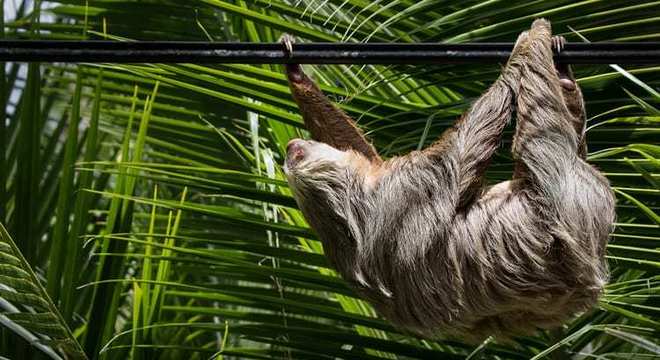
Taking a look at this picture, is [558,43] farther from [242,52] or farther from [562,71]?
[242,52]

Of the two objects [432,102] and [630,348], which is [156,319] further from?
[630,348]

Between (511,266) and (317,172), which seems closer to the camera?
(511,266)

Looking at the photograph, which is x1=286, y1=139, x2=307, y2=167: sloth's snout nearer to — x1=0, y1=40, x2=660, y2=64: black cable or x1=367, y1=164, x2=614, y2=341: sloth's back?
x1=367, y1=164, x2=614, y2=341: sloth's back

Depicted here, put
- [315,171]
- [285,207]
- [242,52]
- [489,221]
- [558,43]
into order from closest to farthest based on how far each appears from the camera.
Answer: [242,52]
[558,43]
[489,221]
[315,171]
[285,207]

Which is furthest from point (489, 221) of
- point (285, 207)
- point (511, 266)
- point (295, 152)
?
point (285, 207)

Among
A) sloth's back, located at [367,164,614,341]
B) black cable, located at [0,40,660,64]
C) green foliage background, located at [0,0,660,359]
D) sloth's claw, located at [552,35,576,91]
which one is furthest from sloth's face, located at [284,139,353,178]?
sloth's claw, located at [552,35,576,91]

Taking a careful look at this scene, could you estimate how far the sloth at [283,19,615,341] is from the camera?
16.1ft

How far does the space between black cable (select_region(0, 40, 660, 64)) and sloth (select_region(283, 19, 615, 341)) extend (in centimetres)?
20

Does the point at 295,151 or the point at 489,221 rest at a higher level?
the point at 295,151

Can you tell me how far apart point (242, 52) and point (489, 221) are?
1351 millimetres

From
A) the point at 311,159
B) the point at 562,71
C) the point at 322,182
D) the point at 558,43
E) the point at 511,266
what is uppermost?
the point at 558,43

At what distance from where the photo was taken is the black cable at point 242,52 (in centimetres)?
445

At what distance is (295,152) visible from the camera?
551 centimetres

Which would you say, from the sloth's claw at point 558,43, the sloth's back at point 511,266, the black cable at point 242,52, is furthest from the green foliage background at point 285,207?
the black cable at point 242,52
